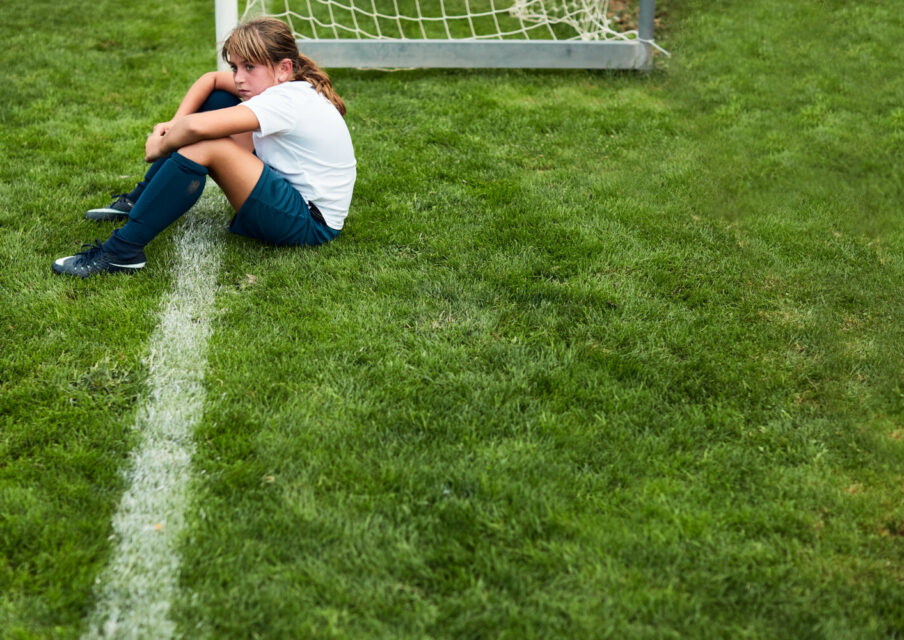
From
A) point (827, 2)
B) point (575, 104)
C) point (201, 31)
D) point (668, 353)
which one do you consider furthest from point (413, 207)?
point (827, 2)

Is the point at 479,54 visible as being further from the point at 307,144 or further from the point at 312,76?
the point at 307,144

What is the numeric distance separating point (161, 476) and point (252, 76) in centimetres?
186

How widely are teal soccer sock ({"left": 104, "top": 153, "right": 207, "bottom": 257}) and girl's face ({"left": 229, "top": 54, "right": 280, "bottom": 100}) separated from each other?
0.51 m

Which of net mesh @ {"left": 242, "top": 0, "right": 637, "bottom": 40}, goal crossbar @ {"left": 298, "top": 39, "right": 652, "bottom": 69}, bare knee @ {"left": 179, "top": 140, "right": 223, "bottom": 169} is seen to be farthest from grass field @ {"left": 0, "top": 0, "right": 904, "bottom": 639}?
net mesh @ {"left": 242, "top": 0, "right": 637, "bottom": 40}

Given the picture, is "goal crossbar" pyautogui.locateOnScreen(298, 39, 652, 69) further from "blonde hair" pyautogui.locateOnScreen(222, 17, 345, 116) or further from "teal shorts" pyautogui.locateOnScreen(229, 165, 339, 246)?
"teal shorts" pyautogui.locateOnScreen(229, 165, 339, 246)

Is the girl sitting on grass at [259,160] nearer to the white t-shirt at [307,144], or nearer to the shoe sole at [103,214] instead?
the white t-shirt at [307,144]

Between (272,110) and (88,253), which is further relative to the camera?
(88,253)

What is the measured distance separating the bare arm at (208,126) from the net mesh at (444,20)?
145 inches

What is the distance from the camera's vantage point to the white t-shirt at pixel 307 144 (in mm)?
3336

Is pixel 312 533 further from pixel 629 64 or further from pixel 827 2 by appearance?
pixel 827 2

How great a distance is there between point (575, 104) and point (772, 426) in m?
3.59

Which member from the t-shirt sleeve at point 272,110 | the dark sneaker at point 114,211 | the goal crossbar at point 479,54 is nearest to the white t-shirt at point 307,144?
the t-shirt sleeve at point 272,110

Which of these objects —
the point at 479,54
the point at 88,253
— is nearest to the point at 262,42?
the point at 88,253

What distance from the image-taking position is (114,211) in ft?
12.8
